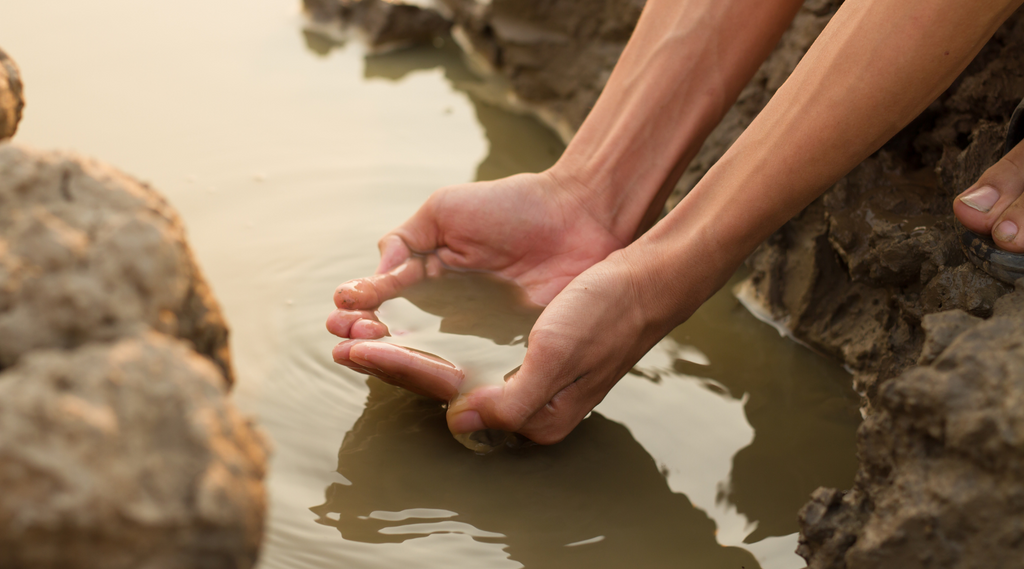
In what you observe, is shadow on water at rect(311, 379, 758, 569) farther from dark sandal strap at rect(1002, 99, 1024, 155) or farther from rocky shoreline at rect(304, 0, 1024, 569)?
dark sandal strap at rect(1002, 99, 1024, 155)

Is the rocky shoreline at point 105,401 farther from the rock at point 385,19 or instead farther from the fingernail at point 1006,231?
the rock at point 385,19

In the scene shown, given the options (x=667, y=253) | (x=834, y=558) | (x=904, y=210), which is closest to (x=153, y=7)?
(x=667, y=253)

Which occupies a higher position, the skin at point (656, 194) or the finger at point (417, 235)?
the skin at point (656, 194)

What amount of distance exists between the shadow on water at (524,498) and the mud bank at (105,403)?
0.62 meters

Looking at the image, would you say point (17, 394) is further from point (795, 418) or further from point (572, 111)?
point (572, 111)

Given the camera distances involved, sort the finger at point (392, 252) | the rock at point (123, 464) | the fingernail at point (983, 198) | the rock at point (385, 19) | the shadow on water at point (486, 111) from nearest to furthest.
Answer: the rock at point (123, 464) < the fingernail at point (983, 198) < the finger at point (392, 252) < the shadow on water at point (486, 111) < the rock at point (385, 19)

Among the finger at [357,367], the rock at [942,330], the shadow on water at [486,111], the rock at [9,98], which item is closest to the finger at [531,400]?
the finger at [357,367]

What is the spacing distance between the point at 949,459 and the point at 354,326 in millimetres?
1145

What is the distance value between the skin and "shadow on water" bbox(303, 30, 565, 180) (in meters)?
0.64

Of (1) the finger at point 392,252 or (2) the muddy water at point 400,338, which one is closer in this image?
(2) the muddy water at point 400,338

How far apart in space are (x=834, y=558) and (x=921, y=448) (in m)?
0.24

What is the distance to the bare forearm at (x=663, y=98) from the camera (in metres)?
1.97

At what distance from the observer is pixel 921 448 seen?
1125mm

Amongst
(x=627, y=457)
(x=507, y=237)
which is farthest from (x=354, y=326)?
(x=627, y=457)
